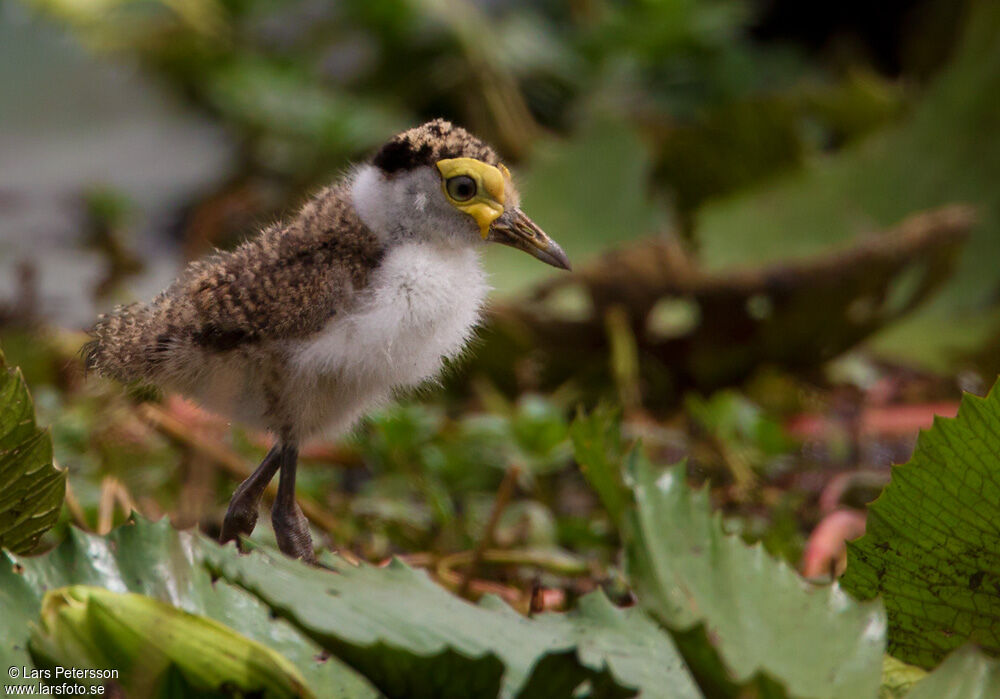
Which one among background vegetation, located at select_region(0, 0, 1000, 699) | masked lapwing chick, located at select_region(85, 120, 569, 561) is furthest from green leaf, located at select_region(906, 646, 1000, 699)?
masked lapwing chick, located at select_region(85, 120, 569, 561)

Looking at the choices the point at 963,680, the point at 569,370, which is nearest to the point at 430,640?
the point at 963,680

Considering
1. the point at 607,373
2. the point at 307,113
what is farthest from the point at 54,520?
the point at 307,113

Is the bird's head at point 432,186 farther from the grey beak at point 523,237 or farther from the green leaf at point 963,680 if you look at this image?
the green leaf at point 963,680

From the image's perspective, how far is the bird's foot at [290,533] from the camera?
30.0 inches

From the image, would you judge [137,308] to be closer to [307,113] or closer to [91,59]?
[307,113]

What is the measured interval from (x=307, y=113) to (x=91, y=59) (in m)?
0.61

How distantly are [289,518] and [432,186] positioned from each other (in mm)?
224

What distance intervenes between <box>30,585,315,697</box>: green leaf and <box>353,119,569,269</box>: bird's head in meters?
0.34

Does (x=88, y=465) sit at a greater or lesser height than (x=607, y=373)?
lesser

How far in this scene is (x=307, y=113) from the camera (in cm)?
247

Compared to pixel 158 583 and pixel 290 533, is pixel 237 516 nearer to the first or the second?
pixel 290 533

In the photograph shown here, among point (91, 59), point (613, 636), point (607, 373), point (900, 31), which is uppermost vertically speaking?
point (900, 31)

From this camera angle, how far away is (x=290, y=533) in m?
0.76

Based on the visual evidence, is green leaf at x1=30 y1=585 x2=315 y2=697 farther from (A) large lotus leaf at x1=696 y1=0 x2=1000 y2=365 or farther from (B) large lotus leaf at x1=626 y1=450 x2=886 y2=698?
(A) large lotus leaf at x1=696 y1=0 x2=1000 y2=365
